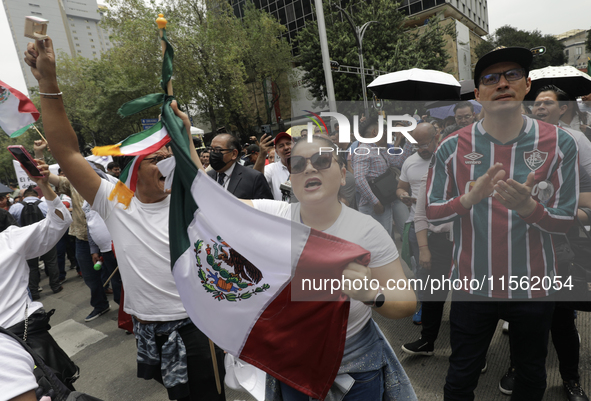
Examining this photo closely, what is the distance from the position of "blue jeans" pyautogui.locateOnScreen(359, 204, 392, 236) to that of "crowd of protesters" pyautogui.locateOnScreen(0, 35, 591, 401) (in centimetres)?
2

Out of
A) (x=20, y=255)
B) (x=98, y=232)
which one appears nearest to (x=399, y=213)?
(x=20, y=255)

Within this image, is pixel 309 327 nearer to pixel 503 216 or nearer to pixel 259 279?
pixel 259 279

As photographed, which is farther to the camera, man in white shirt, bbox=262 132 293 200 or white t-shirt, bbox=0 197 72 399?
man in white shirt, bbox=262 132 293 200

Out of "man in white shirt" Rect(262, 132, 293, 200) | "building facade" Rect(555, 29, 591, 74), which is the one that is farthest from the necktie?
"building facade" Rect(555, 29, 591, 74)

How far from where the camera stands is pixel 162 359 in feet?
7.18

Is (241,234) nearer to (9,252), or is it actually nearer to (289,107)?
(9,252)

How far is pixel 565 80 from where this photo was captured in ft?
11.0

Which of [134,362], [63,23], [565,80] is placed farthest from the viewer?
[63,23]

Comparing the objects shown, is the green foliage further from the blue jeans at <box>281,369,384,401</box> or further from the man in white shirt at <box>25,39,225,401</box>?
the blue jeans at <box>281,369,384,401</box>

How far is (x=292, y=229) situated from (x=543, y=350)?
5.21ft

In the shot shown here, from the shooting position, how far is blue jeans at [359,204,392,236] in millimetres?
2323

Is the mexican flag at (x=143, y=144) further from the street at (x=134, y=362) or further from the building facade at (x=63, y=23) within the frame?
the building facade at (x=63, y=23)

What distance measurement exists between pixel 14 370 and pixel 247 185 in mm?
2779

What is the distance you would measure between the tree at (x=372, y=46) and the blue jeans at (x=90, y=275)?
71.3 feet
